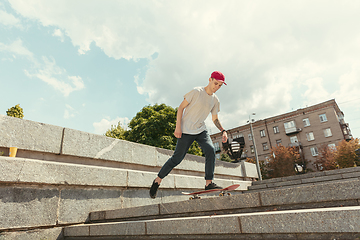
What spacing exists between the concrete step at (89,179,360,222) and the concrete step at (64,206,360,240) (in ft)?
0.69

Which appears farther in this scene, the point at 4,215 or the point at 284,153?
the point at 284,153

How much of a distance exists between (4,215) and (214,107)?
385 cm

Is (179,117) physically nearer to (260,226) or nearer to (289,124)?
(260,226)

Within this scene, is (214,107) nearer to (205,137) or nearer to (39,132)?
(205,137)

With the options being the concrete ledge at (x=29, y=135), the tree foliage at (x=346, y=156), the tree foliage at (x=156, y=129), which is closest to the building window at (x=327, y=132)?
the tree foliage at (x=346, y=156)

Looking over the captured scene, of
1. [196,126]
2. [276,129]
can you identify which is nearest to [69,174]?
[196,126]

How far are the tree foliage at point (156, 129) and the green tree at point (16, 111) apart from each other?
12.2 metres

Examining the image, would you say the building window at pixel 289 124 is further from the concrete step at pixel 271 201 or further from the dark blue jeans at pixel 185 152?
the concrete step at pixel 271 201

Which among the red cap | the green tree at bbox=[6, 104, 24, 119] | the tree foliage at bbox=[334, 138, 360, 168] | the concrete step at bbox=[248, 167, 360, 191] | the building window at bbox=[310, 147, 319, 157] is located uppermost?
the green tree at bbox=[6, 104, 24, 119]

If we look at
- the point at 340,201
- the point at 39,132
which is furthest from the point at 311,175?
the point at 39,132

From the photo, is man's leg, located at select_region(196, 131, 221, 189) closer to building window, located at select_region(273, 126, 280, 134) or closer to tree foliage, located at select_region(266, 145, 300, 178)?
tree foliage, located at select_region(266, 145, 300, 178)

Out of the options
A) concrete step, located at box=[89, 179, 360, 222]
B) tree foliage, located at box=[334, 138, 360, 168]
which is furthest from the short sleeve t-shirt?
tree foliage, located at box=[334, 138, 360, 168]

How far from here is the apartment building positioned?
36.2m

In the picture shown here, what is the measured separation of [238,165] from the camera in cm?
954
